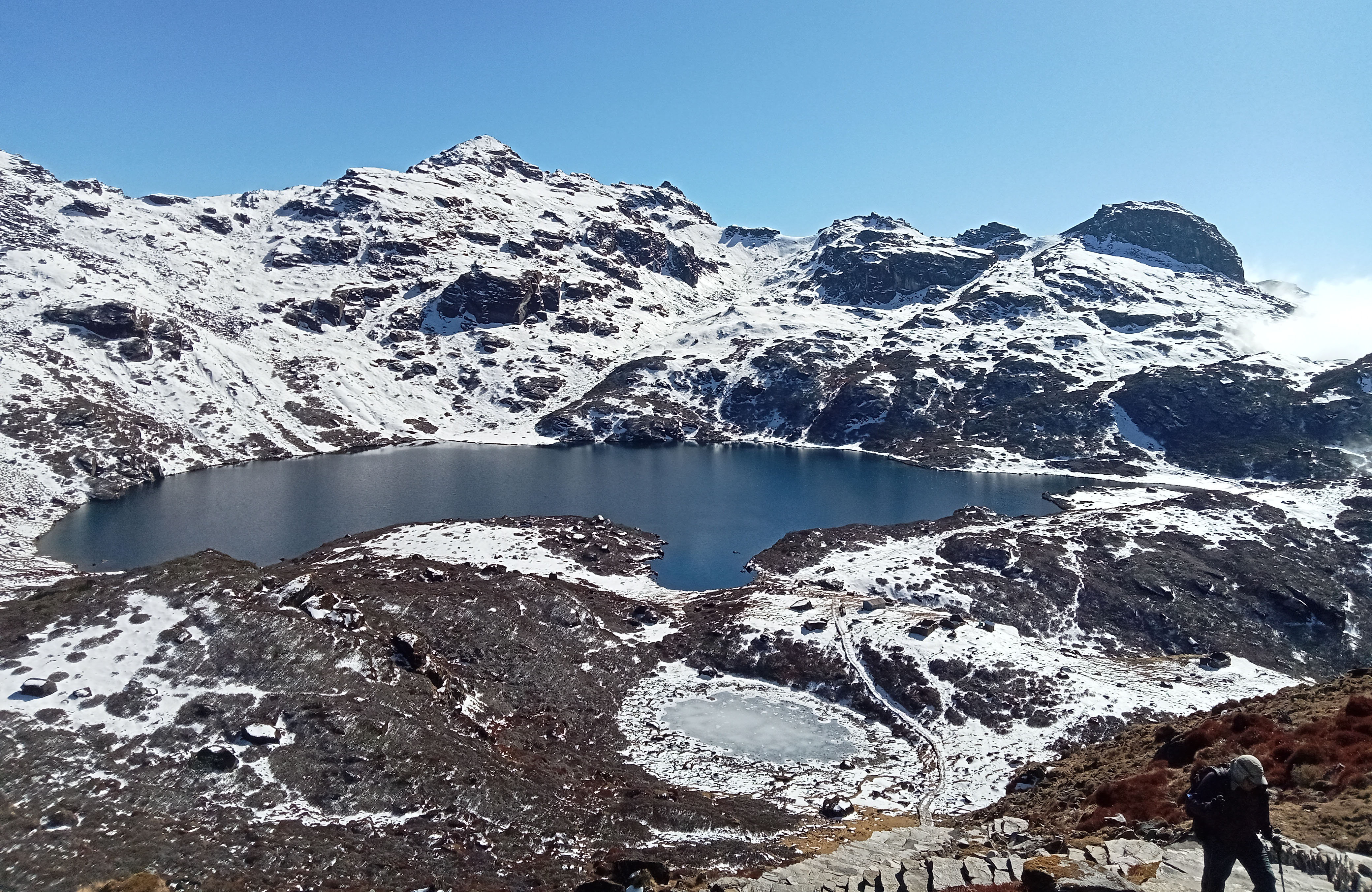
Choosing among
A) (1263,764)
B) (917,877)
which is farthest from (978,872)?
(1263,764)

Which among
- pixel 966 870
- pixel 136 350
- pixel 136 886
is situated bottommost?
pixel 136 886

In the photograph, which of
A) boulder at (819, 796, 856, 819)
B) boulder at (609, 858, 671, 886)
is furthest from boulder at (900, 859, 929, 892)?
boulder at (819, 796, 856, 819)

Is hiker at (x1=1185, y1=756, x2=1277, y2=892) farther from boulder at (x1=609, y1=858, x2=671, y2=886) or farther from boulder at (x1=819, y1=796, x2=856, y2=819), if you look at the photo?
boulder at (x1=819, y1=796, x2=856, y2=819)

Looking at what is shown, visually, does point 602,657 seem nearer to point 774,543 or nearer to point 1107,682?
point 1107,682

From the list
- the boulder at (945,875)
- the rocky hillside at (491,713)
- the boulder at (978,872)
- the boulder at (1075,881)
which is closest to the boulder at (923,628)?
the rocky hillside at (491,713)

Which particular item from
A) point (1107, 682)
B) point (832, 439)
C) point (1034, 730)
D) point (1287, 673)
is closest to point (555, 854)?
point (1034, 730)

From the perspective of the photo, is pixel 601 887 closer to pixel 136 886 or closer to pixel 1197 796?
pixel 136 886

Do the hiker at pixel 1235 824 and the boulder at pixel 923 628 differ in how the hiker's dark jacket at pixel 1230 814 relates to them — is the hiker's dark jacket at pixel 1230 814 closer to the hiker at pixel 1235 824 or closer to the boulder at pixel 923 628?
the hiker at pixel 1235 824
